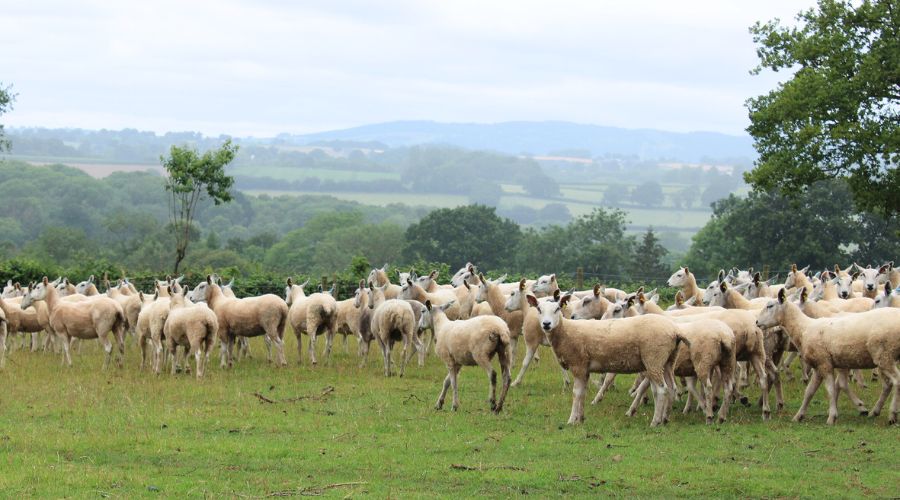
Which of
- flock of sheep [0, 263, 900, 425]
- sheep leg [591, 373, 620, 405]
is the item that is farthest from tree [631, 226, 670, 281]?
sheep leg [591, 373, 620, 405]

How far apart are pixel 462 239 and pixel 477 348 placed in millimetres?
56715

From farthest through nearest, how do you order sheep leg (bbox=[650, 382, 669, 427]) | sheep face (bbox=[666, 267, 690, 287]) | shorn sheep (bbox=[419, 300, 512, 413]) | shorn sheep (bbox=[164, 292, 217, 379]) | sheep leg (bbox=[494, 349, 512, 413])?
sheep face (bbox=[666, 267, 690, 287]) < shorn sheep (bbox=[164, 292, 217, 379]) < shorn sheep (bbox=[419, 300, 512, 413]) < sheep leg (bbox=[494, 349, 512, 413]) < sheep leg (bbox=[650, 382, 669, 427])

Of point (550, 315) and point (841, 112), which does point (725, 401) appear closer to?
point (550, 315)

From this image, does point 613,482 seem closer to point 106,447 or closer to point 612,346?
point 612,346

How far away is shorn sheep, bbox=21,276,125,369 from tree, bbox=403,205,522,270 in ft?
159

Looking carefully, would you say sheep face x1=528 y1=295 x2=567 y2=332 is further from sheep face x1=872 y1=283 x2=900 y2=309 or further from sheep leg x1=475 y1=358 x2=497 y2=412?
sheep face x1=872 y1=283 x2=900 y2=309

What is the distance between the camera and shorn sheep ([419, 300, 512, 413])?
55.5ft

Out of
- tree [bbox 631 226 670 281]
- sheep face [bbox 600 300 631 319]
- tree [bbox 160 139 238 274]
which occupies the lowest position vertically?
tree [bbox 631 226 670 281]

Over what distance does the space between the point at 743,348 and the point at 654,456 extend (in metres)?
3.43

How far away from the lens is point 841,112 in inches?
1192

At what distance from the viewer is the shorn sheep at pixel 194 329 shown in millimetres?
20953

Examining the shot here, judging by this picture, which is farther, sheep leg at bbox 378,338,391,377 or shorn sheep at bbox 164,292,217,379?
sheep leg at bbox 378,338,391,377

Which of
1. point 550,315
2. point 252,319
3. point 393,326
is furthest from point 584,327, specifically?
point 252,319

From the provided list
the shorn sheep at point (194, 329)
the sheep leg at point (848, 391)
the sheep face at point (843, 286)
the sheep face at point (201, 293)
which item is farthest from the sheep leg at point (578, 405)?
the sheep face at point (201, 293)
